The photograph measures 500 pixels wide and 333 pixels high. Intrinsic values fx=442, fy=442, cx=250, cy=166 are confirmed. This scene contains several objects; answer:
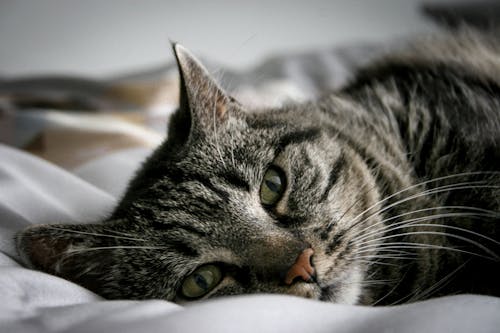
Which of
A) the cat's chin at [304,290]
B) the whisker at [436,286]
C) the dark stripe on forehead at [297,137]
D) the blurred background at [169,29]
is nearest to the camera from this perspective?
the cat's chin at [304,290]

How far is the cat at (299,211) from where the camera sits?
0.85 meters

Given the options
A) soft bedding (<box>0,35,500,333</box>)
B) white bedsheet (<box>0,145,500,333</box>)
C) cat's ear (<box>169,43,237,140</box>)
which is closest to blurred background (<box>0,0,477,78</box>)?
soft bedding (<box>0,35,500,333</box>)

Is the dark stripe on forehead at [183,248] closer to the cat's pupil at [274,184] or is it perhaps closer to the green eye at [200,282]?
the green eye at [200,282]

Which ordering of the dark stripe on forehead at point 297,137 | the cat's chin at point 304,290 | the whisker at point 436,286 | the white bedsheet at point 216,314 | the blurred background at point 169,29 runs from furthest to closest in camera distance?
the blurred background at point 169,29
the dark stripe on forehead at point 297,137
the whisker at point 436,286
the cat's chin at point 304,290
the white bedsheet at point 216,314

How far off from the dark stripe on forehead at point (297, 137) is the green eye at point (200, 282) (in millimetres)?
304

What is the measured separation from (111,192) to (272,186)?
0.61m

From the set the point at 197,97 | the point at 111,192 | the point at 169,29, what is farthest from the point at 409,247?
the point at 169,29

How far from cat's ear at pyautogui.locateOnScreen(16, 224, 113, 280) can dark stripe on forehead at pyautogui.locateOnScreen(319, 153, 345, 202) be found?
1.47 ft

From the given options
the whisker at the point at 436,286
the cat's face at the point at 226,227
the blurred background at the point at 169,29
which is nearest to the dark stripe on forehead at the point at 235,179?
the cat's face at the point at 226,227

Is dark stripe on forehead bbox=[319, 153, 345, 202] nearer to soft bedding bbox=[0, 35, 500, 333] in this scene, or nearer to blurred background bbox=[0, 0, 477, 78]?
soft bedding bbox=[0, 35, 500, 333]

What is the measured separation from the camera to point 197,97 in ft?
3.41

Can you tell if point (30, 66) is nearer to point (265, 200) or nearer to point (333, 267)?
point (265, 200)

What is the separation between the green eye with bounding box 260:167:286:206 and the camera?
0.94m

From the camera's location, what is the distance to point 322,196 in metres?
0.94
